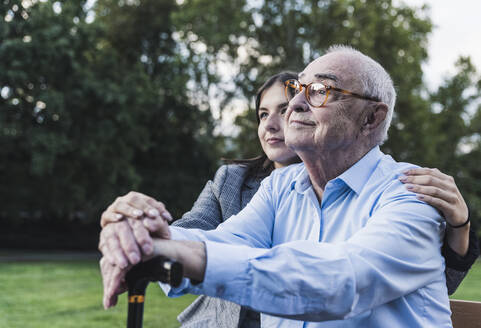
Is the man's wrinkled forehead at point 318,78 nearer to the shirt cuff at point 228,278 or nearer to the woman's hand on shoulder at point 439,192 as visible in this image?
the woman's hand on shoulder at point 439,192

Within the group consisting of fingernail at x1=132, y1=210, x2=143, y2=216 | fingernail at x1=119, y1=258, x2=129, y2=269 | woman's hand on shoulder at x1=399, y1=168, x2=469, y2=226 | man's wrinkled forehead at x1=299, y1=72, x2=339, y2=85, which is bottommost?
fingernail at x1=119, y1=258, x2=129, y2=269

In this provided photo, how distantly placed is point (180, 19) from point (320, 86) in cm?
2080

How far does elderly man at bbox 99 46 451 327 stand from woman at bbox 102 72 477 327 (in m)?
0.08

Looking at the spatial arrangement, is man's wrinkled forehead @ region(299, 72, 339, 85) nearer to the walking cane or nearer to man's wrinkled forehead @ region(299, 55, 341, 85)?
man's wrinkled forehead @ region(299, 55, 341, 85)

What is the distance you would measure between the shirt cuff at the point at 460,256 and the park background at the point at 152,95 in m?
12.8

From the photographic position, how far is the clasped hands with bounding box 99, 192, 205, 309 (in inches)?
54.0

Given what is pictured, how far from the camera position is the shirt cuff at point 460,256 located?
6.23ft

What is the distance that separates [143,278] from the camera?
1331 mm

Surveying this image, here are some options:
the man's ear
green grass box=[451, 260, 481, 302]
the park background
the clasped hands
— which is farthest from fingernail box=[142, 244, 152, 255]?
the park background

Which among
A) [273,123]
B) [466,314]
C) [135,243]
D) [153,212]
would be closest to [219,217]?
[273,123]

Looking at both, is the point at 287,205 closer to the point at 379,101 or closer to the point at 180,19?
the point at 379,101

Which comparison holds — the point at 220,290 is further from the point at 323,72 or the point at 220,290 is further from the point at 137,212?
the point at 323,72

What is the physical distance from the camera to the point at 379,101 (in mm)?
2098

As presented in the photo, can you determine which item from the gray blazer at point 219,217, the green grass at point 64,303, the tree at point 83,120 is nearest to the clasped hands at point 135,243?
the gray blazer at point 219,217
